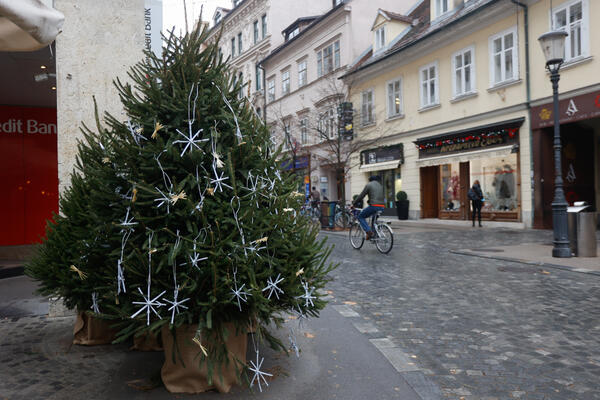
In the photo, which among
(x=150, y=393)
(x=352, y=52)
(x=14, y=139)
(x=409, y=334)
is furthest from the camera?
(x=352, y=52)

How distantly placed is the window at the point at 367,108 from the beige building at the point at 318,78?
1.28 m

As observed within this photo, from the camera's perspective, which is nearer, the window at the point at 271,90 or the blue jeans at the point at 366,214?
the blue jeans at the point at 366,214

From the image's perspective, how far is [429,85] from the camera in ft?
65.9

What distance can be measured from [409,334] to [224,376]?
2179 mm

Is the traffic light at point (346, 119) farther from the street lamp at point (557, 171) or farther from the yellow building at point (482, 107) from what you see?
the street lamp at point (557, 171)

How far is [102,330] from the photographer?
3949 millimetres

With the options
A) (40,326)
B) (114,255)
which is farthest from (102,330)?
(114,255)

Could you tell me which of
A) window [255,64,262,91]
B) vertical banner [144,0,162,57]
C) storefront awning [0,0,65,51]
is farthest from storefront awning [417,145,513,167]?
window [255,64,262,91]

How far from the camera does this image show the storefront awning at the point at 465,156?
16.5m

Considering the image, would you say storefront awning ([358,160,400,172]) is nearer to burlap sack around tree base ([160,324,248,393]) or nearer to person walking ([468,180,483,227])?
person walking ([468,180,483,227])

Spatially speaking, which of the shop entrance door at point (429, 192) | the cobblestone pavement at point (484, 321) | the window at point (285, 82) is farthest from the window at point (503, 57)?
the window at point (285, 82)

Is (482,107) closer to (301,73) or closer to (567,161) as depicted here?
(567,161)

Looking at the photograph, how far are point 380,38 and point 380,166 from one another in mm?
6799

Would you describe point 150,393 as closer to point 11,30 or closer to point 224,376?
point 224,376
